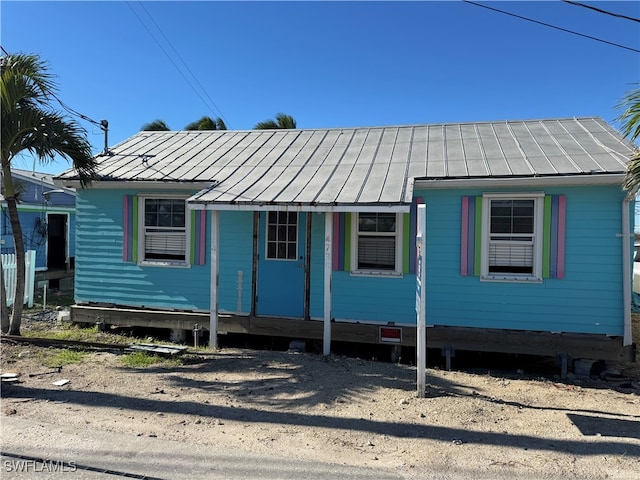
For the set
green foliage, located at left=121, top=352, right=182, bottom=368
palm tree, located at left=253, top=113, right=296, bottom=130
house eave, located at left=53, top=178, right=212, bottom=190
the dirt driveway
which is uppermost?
palm tree, located at left=253, top=113, right=296, bottom=130

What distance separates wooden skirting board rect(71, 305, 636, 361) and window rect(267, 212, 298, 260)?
1.17 meters

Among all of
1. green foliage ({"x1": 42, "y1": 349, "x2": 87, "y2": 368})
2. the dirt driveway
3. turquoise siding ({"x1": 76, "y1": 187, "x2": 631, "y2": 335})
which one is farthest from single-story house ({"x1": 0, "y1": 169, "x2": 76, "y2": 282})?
the dirt driveway

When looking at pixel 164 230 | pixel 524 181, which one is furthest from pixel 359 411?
pixel 164 230

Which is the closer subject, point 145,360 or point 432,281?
point 145,360

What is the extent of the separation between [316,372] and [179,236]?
159 inches

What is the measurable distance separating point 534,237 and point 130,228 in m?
7.27

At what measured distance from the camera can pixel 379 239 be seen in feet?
25.6

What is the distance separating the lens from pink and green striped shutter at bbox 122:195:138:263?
28.5ft

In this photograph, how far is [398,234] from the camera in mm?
7613

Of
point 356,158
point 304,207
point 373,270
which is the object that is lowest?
point 373,270

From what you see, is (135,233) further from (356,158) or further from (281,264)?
(356,158)

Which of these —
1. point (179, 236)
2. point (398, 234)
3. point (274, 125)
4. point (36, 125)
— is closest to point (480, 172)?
point (398, 234)

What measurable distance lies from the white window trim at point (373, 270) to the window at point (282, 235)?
1.07 meters

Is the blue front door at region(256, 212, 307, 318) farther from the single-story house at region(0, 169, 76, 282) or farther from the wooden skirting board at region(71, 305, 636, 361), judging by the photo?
the single-story house at region(0, 169, 76, 282)
